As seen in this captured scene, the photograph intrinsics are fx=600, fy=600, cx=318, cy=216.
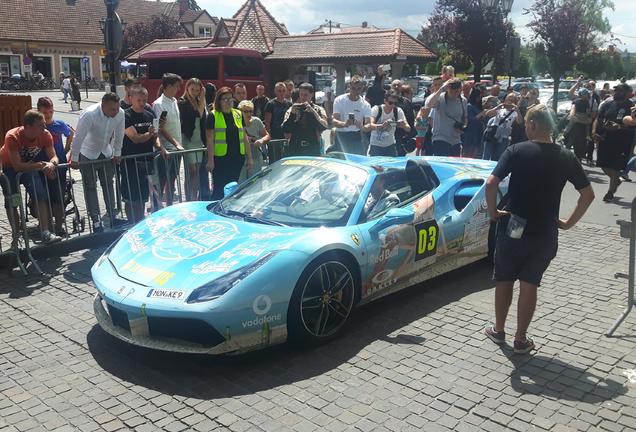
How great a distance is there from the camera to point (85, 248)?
6852 millimetres

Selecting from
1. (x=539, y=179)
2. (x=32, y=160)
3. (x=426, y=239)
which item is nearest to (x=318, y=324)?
(x=426, y=239)

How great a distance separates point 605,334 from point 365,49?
20.9 m

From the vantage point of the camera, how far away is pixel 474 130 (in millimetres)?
11219

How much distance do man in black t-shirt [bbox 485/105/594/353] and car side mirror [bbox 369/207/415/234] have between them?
75 cm

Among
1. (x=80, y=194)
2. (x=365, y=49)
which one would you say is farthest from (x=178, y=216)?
(x=365, y=49)

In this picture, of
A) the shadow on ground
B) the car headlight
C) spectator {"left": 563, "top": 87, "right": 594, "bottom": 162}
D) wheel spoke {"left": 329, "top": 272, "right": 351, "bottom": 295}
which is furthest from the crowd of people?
spectator {"left": 563, "top": 87, "right": 594, "bottom": 162}

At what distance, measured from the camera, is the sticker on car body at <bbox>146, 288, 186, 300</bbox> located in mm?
3813

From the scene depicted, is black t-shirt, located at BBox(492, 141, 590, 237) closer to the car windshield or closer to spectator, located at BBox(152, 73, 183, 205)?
the car windshield

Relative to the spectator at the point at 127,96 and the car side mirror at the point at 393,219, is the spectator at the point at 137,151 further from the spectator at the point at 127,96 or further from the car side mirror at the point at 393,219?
the car side mirror at the point at 393,219

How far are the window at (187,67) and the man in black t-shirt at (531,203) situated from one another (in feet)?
65.6

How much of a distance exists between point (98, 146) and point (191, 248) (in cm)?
323

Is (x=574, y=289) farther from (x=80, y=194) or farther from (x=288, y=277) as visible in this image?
(x=80, y=194)

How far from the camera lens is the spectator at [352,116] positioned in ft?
29.8

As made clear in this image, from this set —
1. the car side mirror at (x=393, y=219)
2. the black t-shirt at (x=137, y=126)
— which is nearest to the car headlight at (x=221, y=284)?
the car side mirror at (x=393, y=219)
